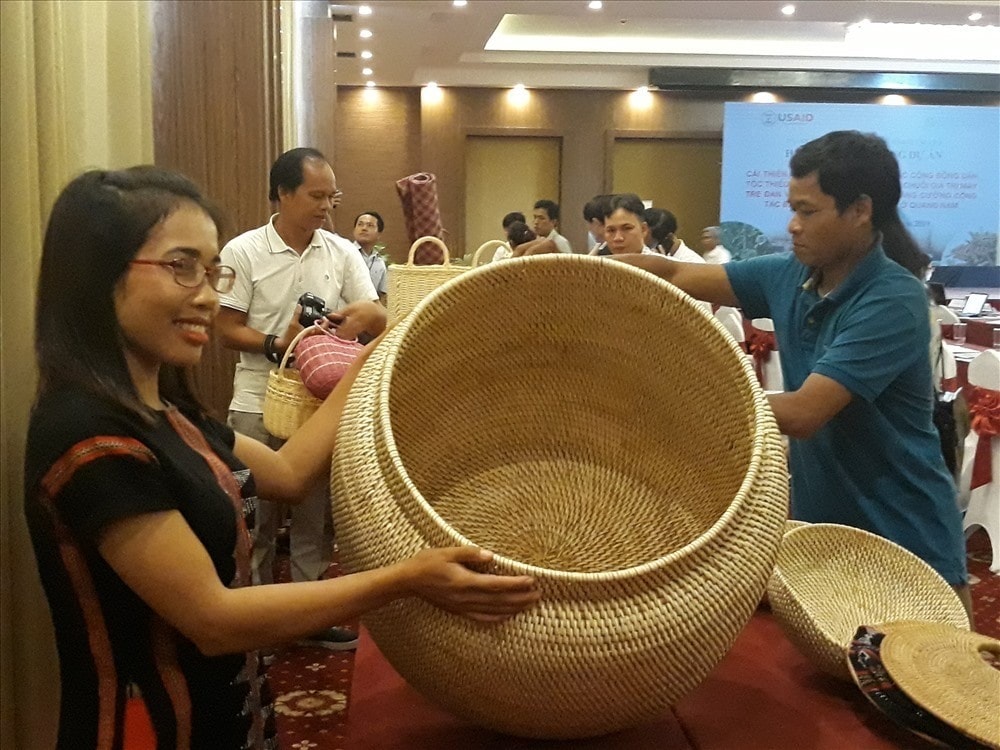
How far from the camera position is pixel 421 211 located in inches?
109

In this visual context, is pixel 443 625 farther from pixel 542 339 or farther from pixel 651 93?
pixel 651 93

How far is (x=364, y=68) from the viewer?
9.70 meters

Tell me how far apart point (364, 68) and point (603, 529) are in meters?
9.20

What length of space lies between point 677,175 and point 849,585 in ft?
32.7

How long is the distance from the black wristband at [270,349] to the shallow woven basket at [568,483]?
1.23 meters

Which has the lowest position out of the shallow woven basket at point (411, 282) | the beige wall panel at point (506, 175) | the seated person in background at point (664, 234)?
the shallow woven basket at point (411, 282)

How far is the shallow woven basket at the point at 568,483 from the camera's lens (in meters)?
0.82

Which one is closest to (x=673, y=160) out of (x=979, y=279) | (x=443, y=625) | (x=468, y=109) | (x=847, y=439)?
(x=468, y=109)

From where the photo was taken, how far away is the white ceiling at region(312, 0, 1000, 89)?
25.6 ft

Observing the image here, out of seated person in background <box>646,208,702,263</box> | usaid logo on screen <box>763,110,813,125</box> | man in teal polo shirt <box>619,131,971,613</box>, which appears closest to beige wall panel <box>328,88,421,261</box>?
usaid logo on screen <box>763,110,813,125</box>

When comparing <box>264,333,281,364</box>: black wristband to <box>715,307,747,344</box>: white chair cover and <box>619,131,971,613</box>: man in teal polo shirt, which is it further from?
<box>715,307,747,344</box>: white chair cover

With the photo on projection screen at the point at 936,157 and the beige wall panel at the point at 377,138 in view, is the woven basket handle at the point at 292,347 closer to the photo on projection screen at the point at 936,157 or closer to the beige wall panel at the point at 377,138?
the photo on projection screen at the point at 936,157

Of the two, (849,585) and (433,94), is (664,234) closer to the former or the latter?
(849,585)

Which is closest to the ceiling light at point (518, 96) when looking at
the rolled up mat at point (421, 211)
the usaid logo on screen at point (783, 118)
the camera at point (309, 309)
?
the usaid logo on screen at point (783, 118)
